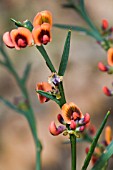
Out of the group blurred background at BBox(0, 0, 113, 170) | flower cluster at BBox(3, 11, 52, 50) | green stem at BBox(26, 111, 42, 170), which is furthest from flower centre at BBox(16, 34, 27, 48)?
blurred background at BBox(0, 0, 113, 170)

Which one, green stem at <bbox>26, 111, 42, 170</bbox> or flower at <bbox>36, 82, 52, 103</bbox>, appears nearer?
flower at <bbox>36, 82, 52, 103</bbox>

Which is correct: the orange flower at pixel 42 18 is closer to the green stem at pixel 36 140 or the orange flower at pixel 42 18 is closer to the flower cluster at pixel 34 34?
the flower cluster at pixel 34 34

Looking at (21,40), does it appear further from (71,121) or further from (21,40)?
(71,121)

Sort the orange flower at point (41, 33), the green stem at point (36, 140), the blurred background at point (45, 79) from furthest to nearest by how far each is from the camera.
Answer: the blurred background at point (45, 79) < the green stem at point (36, 140) < the orange flower at point (41, 33)

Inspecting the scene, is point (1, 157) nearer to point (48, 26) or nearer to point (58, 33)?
point (58, 33)

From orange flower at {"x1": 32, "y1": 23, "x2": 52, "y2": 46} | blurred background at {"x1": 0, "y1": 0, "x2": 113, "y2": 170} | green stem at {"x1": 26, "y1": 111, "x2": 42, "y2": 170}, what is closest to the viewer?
orange flower at {"x1": 32, "y1": 23, "x2": 52, "y2": 46}

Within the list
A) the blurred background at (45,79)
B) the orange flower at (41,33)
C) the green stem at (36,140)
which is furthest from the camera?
the blurred background at (45,79)

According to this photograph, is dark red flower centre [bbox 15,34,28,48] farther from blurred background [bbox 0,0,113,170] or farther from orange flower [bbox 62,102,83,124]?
blurred background [bbox 0,0,113,170]

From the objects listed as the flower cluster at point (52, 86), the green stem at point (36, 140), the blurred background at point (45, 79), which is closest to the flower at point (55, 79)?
the flower cluster at point (52, 86)
